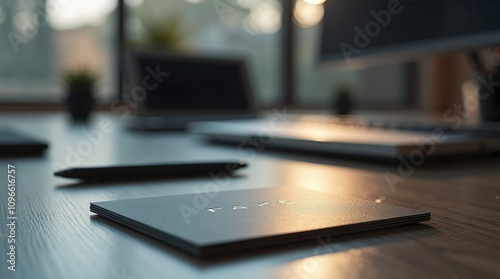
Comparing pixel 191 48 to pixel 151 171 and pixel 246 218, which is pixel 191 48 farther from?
pixel 246 218

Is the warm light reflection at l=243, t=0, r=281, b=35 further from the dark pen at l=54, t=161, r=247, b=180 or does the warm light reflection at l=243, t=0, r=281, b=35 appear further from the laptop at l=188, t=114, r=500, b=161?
the dark pen at l=54, t=161, r=247, b=180

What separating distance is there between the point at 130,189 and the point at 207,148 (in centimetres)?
41

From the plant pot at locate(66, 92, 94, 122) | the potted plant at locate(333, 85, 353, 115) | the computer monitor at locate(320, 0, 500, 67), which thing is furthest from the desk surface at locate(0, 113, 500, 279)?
the potted plant at locate(333, 85, 353, 115)

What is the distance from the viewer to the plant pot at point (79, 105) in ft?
5.53

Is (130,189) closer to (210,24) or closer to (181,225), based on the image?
(181,225)

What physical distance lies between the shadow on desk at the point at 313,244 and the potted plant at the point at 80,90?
4.64 feet

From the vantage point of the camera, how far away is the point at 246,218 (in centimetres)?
32

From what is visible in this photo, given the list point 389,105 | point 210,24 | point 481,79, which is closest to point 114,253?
point 481,79

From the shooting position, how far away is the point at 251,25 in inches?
127

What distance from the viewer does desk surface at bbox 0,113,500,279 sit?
10.0 inches

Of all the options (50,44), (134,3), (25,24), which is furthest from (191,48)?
(25,24)

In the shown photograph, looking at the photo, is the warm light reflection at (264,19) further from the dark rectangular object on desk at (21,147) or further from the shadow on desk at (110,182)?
the shadow on desk at (110,182)

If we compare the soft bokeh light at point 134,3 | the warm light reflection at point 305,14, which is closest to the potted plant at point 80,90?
the soft bokeh light at point 134,3

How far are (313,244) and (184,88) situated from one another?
1.22m
